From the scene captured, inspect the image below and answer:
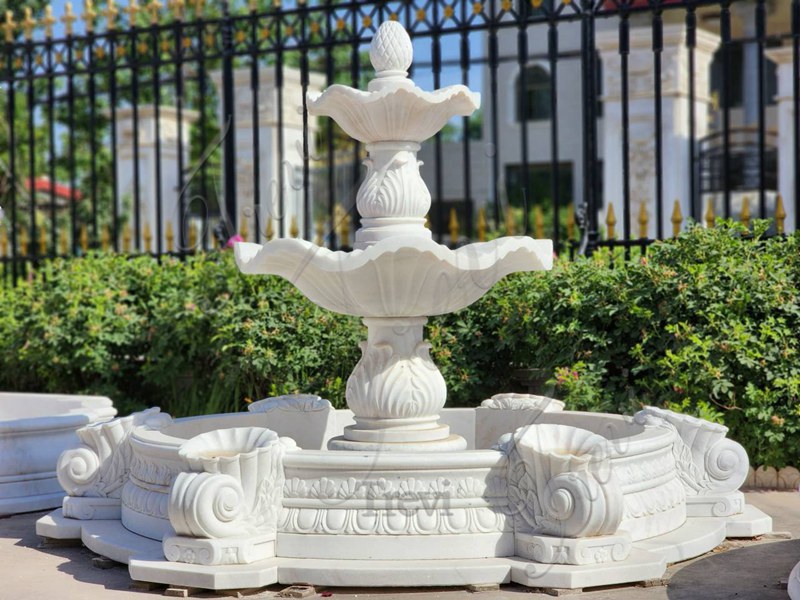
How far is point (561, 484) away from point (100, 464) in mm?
2335

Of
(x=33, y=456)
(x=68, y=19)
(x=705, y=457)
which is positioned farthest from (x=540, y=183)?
(x=705, y=457)

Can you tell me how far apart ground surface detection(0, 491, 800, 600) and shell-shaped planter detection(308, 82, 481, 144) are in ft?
6.93

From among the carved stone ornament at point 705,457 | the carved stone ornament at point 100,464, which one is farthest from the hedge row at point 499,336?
the carved stone ornament at point 100,464

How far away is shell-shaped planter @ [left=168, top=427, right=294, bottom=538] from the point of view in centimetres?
437

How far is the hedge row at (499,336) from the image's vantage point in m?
6.41

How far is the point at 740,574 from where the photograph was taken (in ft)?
15.0

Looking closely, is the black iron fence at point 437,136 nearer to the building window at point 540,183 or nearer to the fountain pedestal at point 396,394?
the building window at point 540,183

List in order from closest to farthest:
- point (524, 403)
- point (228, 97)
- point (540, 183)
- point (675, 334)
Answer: point (524, 403) → point (675, 334) → point (228, 97) → point (540, 183)

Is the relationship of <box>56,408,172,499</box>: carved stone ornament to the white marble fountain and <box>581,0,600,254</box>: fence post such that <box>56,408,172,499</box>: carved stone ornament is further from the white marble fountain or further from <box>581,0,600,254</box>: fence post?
<box>581,0,600,254</box>: fence post

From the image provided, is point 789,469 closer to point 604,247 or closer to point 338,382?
point 604,247

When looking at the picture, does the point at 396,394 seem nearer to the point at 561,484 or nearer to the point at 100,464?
the point at 561,484

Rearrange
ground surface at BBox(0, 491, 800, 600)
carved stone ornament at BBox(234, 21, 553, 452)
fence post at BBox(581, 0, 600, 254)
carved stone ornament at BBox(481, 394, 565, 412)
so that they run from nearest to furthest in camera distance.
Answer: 1. ground surface at BBox(0, 491, 800, 600)
2. carved stone ornament at BBox(234, 21, 553, 452)
3. carved stone ornament at BBox(481, 394, 565, 412)
4. fence post at BBox(581, 0, 600, 254)

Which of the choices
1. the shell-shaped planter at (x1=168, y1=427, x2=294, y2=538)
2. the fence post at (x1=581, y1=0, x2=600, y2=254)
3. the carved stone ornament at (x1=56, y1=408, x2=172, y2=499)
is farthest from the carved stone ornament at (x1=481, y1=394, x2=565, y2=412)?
the fence post at (x1=581, y1=0, x2=600, y2=254)

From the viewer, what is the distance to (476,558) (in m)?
4.45
